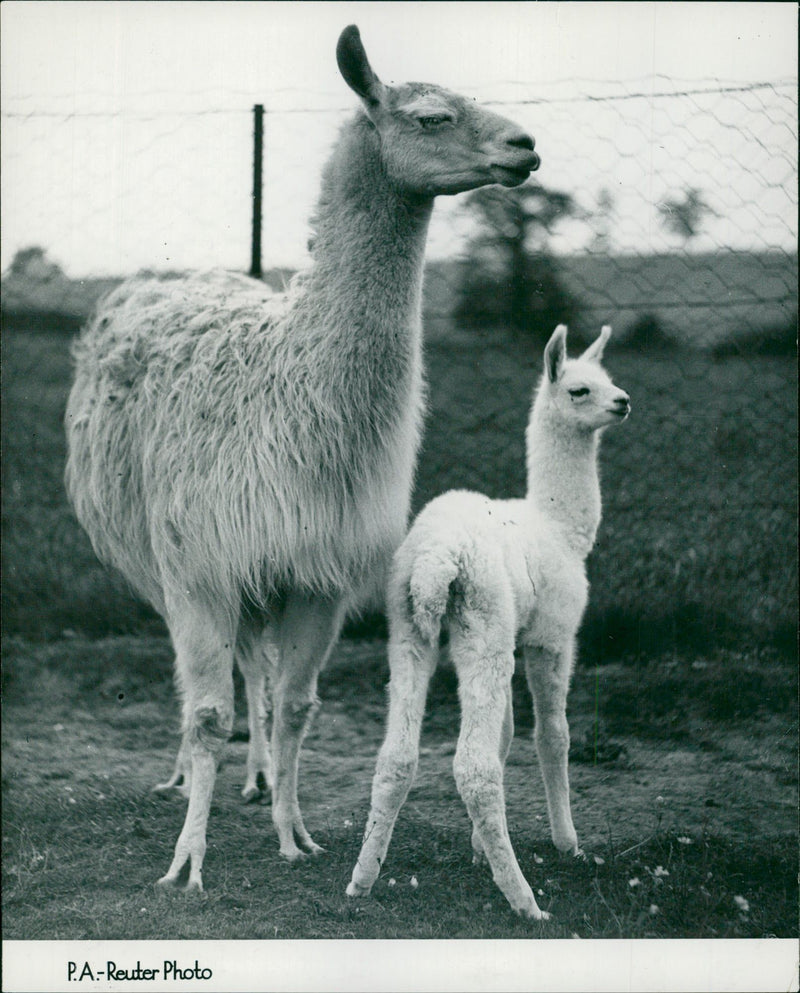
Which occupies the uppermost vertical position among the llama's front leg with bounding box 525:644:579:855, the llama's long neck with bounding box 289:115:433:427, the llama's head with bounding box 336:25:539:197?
the llama's head with bounding box 336:25:539:197

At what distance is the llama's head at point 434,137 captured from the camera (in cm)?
392

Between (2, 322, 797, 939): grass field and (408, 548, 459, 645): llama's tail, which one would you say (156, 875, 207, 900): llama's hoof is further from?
(408, 548, 459, 645): llama's tail

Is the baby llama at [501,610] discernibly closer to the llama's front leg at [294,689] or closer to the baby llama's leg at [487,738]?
the baby llama's leg at [487,738]

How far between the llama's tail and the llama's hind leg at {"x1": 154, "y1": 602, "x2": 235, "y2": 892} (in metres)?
0.74

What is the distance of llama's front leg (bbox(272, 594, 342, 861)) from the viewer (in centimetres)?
433

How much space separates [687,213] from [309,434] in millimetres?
2820

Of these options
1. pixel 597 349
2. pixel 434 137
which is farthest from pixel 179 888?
pixel 434 137

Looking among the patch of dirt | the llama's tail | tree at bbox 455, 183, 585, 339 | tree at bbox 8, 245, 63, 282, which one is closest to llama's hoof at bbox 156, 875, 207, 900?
the patch of dirt

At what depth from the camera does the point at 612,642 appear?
20.4ft

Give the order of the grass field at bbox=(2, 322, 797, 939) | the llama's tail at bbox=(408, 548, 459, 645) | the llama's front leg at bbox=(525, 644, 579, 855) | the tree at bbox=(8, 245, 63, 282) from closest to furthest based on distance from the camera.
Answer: the llama's tail at bbox=(408, 548, 459, 645)
the grass field at bbox=(2, 322, 797, 939)
the llama's front leg at bbox=(525, 644, 579, 855)
the tree at bbox=(8, 245, 63, 282)

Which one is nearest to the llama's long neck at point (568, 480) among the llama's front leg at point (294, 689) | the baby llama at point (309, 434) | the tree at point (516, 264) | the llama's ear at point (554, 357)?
the llama's ear at point (554, 357)

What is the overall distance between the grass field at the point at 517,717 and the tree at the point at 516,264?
20cm

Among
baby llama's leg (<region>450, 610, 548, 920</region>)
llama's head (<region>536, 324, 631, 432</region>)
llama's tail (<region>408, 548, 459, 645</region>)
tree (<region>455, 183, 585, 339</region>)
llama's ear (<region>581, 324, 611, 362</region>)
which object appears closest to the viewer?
baby llama's leg (<region>450, 610, 548, 920</region>)

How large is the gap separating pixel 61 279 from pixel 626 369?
3.18m
